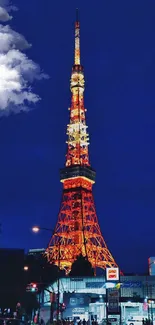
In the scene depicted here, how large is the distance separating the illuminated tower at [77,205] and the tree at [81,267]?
1717 mm

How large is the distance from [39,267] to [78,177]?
23.4 metres

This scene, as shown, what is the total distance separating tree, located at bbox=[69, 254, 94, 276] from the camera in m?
79.2

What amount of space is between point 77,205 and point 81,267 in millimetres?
12611

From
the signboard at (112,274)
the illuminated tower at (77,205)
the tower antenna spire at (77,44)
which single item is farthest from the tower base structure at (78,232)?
the signboard at (112,274)

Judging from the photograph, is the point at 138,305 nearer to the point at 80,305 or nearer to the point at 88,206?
the point at 80,305

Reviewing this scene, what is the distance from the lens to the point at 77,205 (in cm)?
8669

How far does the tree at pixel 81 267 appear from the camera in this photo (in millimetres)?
79188

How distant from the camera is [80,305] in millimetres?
67438

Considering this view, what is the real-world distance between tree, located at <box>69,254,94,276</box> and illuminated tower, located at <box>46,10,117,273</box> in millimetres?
1717

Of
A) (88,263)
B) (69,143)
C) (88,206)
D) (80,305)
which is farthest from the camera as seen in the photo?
(69,143)

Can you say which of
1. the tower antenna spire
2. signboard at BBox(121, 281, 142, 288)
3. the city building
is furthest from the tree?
the tower antenna spire

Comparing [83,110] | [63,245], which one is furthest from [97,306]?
[83,110]

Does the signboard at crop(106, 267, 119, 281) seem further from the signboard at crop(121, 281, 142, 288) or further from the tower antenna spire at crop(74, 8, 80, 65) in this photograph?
the tower antenna spire at crop(74, 8, 80, 65)

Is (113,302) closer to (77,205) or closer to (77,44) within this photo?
(77,205)
